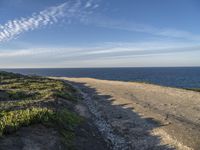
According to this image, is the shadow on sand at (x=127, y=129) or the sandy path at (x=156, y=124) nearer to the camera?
the shadow on sand at (x=127, y=129)

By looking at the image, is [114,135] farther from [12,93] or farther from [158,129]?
[12,93]

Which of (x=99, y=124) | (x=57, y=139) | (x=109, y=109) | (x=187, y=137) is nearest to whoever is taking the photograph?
(x=57, y=139)

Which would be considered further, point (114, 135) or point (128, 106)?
point (128, 106)

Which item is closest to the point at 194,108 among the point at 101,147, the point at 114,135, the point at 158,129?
the point at 158,129

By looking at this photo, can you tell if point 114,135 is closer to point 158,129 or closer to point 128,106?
point 158,129

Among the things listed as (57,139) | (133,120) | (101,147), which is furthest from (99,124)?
(57,139)

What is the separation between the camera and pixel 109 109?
29875mm

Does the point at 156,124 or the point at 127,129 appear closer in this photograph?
the point at 127,129

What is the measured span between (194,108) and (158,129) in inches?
431

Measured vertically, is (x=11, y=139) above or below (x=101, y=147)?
above

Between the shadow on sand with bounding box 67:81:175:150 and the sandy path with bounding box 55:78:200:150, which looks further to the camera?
the sandy path with bounding box 55:78:200:150

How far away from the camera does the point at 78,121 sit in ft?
63.5

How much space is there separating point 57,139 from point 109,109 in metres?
16.2

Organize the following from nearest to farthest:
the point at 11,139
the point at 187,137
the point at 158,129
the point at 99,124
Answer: the point at 11,139 → the point at 187,137 → the point at 158,129 → the point at 99,124
